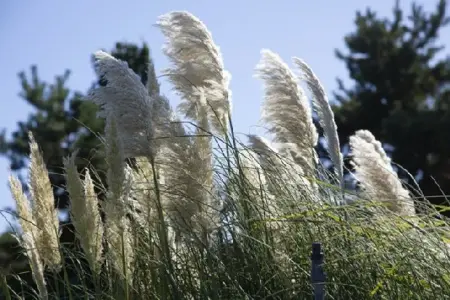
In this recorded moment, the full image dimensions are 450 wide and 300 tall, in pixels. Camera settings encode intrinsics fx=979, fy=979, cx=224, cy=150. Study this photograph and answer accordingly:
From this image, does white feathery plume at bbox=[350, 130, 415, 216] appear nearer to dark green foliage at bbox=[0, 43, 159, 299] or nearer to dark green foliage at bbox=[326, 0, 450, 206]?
dark green foliage at bbox=[0, 43, 159, 299]

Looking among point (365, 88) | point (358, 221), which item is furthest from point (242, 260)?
point (365, 88)

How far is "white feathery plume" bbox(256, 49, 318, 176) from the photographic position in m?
5.03

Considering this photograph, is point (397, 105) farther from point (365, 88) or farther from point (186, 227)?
point (186, 227)

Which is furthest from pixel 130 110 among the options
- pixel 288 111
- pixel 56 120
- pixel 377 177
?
pixel 56 120

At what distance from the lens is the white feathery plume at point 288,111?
503cm

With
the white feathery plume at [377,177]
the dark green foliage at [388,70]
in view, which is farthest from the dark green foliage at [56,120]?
the white feathery plume at [377,177]

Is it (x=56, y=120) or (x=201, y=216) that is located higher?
(x=56, y=120)

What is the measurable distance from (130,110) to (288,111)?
113 cm

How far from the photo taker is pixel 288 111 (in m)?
5.04

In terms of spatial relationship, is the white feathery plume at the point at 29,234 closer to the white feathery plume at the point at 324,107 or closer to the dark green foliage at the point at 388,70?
the white feathery plume at the point at 324,107

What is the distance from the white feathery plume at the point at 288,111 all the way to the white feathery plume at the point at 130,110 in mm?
992

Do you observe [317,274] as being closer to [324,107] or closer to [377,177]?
[324,107]

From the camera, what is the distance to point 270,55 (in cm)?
517

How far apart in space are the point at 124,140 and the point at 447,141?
1582 cm
